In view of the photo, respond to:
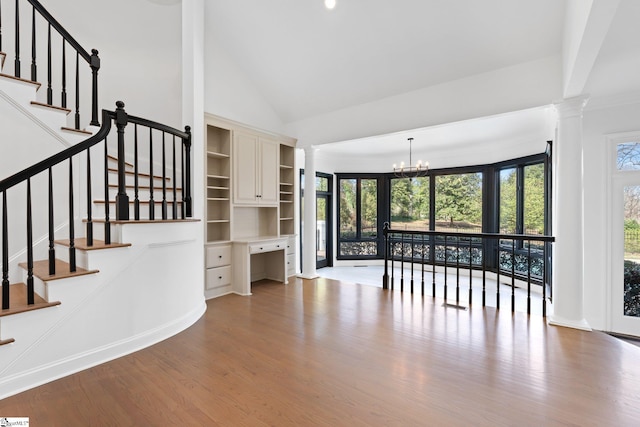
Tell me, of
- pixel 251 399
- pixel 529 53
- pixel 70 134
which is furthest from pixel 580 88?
pixel 70 134

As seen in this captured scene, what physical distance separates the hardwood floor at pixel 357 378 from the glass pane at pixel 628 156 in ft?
7.63

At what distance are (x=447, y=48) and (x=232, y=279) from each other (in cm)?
416

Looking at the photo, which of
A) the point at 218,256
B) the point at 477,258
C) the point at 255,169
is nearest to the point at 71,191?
the point at 218,256

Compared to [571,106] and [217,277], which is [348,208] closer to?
[217,277]

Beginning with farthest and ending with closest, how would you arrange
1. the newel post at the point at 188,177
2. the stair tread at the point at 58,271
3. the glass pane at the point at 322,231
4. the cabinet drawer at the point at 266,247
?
1. the glass pane at the point at 322,231
2. the cabinet drawer at the point at 266,247
3. the newel post at the point at 188,177
4. the stair tread at the point at 58,271

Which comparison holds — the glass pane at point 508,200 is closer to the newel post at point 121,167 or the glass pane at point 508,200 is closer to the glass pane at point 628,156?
the glass pane at point 628,156

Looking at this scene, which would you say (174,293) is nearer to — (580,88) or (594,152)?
(580,88)

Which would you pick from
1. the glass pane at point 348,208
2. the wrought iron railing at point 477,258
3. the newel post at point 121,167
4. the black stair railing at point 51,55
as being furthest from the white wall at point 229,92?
the glass pane at point 348,208

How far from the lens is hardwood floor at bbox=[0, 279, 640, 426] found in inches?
67.2

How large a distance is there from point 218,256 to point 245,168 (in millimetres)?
1383

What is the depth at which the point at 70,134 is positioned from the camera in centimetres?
287

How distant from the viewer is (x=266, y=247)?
14.8 feet

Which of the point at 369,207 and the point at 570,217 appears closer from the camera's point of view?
the point at 570,217

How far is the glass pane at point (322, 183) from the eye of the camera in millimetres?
7153
